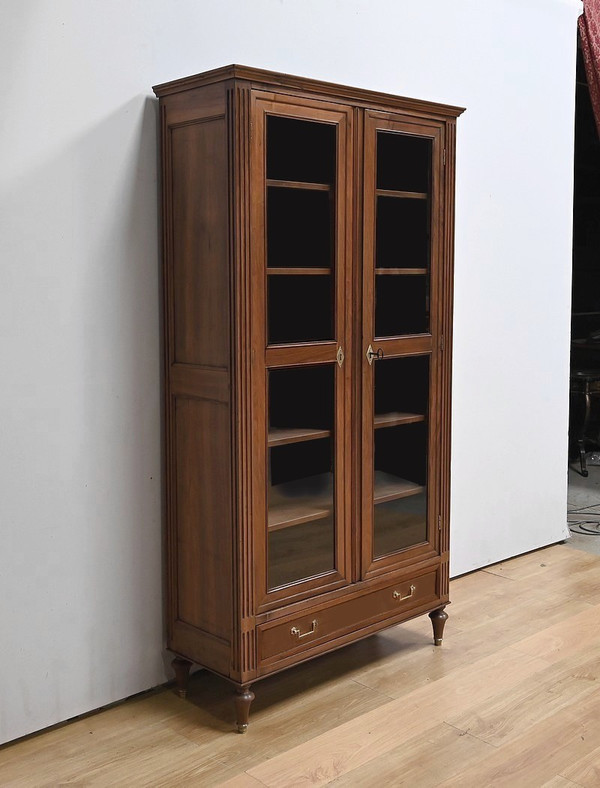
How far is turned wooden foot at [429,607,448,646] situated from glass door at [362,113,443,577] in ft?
0.69

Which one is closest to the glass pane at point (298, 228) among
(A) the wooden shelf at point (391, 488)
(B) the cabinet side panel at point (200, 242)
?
(B) the cabinet side panel at point (200, 242)

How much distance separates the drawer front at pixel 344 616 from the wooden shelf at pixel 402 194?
1136 millimetres

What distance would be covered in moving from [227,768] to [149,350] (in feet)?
3.54

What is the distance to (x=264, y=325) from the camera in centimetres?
227

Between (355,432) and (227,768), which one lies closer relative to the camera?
(227,768)

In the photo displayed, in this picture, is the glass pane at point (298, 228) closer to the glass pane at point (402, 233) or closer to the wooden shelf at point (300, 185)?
the wooden shelf at point (300, 185)

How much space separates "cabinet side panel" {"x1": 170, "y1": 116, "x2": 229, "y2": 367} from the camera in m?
2.24

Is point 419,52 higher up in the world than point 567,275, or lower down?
higher up

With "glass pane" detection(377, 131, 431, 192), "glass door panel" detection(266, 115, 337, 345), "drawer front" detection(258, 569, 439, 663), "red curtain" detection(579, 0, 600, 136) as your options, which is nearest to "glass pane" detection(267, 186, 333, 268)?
"glass door panel" detection(266, 115, 337, 345)

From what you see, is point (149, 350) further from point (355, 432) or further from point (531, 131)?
point (531, 131)

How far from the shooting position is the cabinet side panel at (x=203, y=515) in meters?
2.33

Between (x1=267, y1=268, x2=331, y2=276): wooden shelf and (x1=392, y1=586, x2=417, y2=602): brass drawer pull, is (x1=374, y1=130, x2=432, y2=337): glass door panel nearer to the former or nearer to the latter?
(x1=267, y1=268, x2=331, y2=276): wooden shelf

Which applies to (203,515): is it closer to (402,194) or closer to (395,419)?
(395,419)

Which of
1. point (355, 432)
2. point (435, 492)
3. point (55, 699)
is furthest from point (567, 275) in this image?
point (55, 699)
